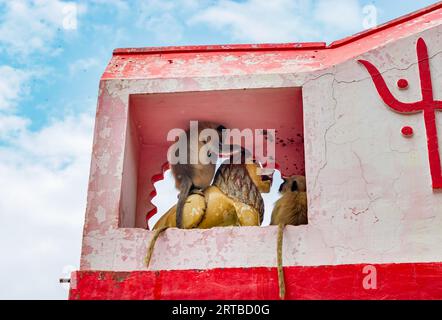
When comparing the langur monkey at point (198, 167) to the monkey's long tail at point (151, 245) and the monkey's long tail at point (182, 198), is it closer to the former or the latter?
the monkey's long tail at point (182, 198)

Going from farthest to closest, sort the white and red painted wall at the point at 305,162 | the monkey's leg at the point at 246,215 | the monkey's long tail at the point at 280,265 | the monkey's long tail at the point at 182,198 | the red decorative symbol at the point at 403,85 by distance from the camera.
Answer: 1. the monkey's long tail at the point at 182,198
2. the monkey's leg at the point at 246,215
3. the red decorative symbol at the point at 403,85
4. the white and red painted wall at the point at 305,162
5. the monkey's long tail at the point at 280,265

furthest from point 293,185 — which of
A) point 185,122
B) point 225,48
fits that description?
point 225,48

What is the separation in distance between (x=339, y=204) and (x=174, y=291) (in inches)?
51.9

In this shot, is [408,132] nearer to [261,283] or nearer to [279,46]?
[279,46]

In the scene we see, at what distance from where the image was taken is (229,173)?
648 cm

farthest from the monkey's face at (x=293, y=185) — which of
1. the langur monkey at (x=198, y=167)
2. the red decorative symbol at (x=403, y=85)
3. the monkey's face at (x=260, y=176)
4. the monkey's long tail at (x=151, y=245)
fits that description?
the monkey's long tail at (x=151, y=245)

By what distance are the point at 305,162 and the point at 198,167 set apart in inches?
43.4

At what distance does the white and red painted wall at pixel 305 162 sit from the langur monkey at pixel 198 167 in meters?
0.13

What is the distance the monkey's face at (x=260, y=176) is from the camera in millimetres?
6488


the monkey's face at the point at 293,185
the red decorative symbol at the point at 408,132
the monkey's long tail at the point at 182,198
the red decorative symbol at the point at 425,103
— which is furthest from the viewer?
the monkey's face at the point at 293,185

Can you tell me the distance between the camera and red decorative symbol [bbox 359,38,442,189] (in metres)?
5.46
